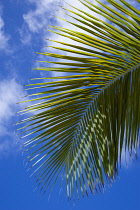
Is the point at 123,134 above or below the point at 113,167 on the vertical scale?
above

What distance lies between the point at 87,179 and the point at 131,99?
2.36 ft

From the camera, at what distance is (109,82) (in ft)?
7.66

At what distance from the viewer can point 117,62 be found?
2.22 meters

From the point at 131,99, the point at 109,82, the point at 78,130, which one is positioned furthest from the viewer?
the point at 78,130

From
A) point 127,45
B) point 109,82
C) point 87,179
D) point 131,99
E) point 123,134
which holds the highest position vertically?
point 127,45

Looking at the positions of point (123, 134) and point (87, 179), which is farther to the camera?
point (87, 179)

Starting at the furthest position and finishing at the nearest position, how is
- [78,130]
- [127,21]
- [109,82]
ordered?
[78,130], [109,82], [127,21]

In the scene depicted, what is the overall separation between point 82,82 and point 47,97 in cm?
27

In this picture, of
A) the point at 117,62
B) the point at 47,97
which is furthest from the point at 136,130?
the point at 47,97

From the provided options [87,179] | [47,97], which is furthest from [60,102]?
[87,179]

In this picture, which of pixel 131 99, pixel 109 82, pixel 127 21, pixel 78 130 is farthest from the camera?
pixel 78 130

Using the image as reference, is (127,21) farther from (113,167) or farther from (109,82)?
(113,167)

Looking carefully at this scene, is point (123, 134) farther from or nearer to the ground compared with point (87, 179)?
farther from the ground

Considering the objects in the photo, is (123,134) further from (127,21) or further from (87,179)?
(127,21)
